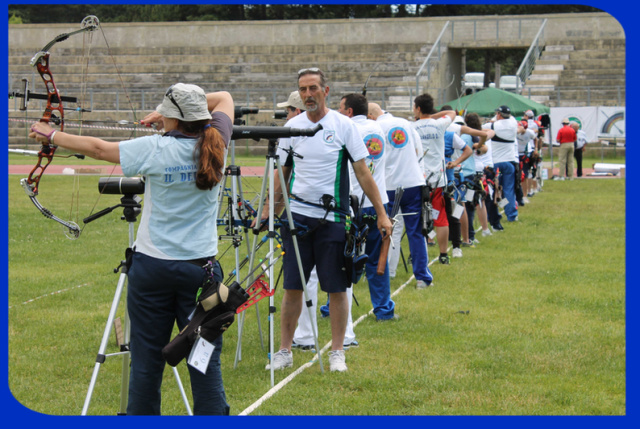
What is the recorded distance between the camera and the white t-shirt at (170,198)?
3.75 metres

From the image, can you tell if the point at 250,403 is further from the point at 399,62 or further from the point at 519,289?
the point at 399,62

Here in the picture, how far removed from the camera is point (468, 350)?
6062mm

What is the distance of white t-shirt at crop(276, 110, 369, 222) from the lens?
5.38 metres

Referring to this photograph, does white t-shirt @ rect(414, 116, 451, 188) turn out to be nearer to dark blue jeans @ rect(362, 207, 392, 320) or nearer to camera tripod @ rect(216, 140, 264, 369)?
dark blue jeans @ rect(362, 207, 392, 320)

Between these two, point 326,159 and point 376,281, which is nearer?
point 326,159

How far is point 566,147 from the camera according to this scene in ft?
69.3

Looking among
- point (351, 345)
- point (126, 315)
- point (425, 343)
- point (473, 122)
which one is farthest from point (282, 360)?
point (473, 122)

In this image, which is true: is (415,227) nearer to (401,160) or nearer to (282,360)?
A: (401,160)

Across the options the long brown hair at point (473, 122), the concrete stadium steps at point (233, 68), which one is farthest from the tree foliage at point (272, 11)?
the long brown hair at point (473, 122)

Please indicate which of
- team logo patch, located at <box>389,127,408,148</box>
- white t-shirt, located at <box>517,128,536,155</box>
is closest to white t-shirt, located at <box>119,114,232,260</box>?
team logo patch, located at <box>389,127,408,148</box>

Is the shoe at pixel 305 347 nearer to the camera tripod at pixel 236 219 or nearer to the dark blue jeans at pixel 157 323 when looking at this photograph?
the camera tripod at pixel 236 219

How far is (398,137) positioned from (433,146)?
151 cm

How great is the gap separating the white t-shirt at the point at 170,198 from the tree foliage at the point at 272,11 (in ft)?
128

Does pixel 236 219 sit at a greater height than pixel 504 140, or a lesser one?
lesser
